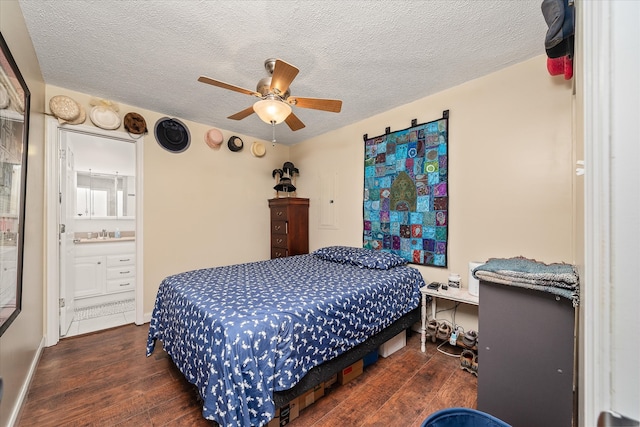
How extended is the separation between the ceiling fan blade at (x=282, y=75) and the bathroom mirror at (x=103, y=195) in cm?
403

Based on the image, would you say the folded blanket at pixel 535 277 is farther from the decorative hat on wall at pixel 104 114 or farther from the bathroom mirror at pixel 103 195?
the bathroom mirror at pixel 103 195

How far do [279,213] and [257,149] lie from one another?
1063mm

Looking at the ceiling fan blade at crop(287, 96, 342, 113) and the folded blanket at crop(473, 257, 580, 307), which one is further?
the ceiling fan blade at crop(287, 96, 342, 113)

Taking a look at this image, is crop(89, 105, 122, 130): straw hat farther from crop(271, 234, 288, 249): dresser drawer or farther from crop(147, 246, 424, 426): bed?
crop(271, 234, 288, 249): dresser drawer

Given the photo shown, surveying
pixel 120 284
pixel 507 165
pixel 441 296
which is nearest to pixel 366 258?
pixel 441 296

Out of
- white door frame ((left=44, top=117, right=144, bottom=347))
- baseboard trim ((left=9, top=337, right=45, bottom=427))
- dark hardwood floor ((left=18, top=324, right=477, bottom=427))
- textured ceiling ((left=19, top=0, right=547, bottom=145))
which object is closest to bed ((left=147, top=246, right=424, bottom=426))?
dark hardwood floor ((left=18, top=324, right=477, bottom=427))

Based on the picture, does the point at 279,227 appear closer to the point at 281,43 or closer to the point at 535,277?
the point at 281,43

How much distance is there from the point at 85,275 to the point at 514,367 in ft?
16.0

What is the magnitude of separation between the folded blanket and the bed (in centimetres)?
88

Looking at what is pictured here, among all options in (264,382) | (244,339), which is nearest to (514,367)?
(264,382)

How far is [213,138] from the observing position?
359 centimetres

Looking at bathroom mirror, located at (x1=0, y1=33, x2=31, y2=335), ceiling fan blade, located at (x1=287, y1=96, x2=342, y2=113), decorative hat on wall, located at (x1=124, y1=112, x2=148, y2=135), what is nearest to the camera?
bathroom mirror, located at (x1=0, y1=33, x2=31, y2=335)

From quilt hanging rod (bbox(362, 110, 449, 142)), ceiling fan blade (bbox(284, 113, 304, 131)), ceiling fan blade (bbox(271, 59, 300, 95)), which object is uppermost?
quilt hanging rod (bbox(362, 110, 449, 142))

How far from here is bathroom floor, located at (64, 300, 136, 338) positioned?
295cm
